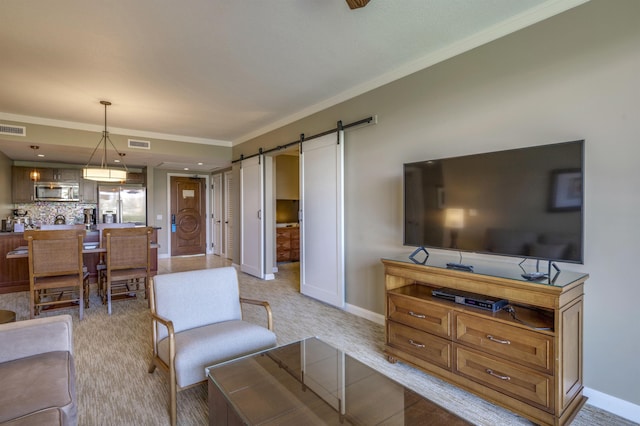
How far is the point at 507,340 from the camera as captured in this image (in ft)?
6.68

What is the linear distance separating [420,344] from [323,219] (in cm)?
225

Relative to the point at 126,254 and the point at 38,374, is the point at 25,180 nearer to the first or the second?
the point at 126,254

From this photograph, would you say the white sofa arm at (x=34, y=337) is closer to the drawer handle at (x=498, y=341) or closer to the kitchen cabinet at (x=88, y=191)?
the drawer handle at (x=498, y=341)

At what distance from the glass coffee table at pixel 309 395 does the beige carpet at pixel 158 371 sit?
53cm

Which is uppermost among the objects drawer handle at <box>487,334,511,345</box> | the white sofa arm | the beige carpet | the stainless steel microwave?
the stainless steel microwave

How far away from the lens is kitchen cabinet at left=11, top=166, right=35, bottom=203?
679cm

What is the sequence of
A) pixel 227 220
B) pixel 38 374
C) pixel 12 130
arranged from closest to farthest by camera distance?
pixel 38 374
pixel 12 130
pixel 227 220

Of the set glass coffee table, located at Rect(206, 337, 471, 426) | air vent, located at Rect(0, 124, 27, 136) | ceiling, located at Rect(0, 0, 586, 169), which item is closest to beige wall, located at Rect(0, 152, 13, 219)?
air vent, located at Rect(0, 124, 27, 136)

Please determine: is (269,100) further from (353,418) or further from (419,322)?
(353,418)

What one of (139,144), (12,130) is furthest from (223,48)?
(12,130)

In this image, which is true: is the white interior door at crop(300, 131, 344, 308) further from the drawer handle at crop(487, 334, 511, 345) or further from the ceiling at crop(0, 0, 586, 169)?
the drawer handle at crop(487, 334, 511, 345)

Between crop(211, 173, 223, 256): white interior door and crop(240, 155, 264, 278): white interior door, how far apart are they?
8.06 feet

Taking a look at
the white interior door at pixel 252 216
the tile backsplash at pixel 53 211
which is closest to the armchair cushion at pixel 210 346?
the white interior door at pixel 252 216

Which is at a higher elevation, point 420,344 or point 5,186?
point 5,186
